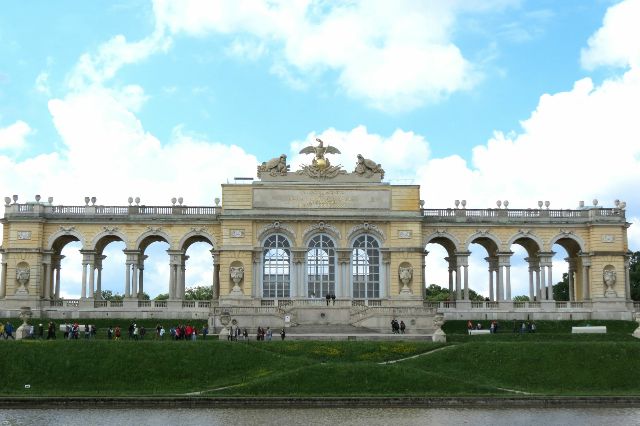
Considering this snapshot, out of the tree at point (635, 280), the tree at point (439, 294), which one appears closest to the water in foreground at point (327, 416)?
the tree at point (635, 280)

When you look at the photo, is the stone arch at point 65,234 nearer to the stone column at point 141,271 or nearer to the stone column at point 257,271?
Answer: the stone column at point 141,271

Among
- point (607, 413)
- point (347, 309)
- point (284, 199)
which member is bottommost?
point (607, 413)

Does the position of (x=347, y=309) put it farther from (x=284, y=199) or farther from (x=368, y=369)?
(x=368, y=369)

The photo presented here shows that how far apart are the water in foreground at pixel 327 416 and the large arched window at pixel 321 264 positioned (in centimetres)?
3369

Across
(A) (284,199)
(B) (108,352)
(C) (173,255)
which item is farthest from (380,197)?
(B) (108,352)

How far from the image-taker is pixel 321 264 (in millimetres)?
67500

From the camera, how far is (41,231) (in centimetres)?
6756

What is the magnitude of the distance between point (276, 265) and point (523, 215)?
20.4m

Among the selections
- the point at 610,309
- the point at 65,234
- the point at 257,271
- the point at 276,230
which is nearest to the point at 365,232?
the point at 276,230

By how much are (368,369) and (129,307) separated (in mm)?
31906

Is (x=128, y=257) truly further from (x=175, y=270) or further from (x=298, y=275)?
(x=298, y=275)

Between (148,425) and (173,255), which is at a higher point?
(173,255)

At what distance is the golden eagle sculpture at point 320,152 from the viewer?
6812 centimetres

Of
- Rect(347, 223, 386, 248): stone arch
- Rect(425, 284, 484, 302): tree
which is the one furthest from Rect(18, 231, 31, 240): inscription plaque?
Rect(425, 284, 484, 302): tree
